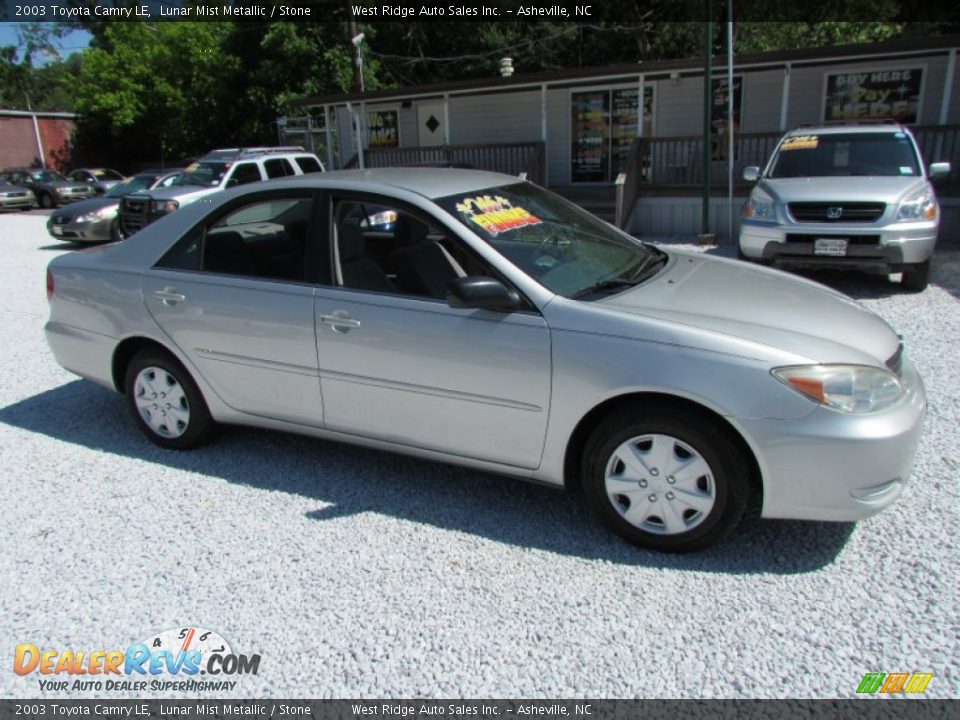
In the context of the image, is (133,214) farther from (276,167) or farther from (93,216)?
(276,167)

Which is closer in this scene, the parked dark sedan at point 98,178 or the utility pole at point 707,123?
the utility pole at point 707,123

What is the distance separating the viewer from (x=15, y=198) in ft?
79.0

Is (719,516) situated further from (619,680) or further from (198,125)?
(198,125)

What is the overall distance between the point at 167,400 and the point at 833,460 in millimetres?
3567

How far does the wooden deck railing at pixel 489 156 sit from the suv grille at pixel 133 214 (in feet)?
16.7

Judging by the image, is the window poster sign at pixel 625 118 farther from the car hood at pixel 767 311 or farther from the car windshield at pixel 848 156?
the car hood at pixel 767 311

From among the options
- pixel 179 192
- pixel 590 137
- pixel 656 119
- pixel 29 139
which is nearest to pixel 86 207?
pixel 179 192

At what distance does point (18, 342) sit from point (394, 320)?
18.1 ft

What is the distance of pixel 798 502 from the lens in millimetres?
2873

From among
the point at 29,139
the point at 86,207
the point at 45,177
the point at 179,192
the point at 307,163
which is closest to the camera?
the point at 179,192

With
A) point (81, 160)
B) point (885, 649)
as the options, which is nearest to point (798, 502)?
point (885, 649)

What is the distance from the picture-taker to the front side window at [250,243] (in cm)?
389

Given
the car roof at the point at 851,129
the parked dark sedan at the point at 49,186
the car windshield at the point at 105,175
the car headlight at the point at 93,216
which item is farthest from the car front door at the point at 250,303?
the car windshield at the point at 105,175

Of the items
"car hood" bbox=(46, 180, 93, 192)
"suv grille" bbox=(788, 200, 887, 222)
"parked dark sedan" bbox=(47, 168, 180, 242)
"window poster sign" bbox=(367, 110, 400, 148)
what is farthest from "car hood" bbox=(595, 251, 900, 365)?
"car hood" bbox=(46, 180, 93, 192)
